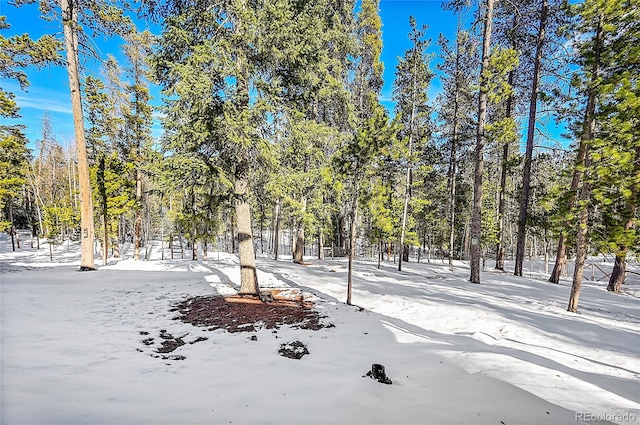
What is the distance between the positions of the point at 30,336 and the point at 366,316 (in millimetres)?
6668

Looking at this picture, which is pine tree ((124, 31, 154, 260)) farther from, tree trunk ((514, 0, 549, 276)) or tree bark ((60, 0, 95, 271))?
tree trunk ((514, 0, 549, 276))

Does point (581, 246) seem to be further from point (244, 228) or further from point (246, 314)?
point (244, 228)

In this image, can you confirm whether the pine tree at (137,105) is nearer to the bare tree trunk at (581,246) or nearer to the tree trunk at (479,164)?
the tree trunk at (479,164)

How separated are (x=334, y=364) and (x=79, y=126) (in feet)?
44.0

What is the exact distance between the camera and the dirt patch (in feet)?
20.1

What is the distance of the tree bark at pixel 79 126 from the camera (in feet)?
34.3

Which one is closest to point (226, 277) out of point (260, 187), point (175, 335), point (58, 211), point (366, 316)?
point (260, 187)

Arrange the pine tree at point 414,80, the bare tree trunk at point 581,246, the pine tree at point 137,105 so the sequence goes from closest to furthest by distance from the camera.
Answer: the bare tree trunk at point 581,246, the pine tree at point 414,80, the pine tree at point 137,105

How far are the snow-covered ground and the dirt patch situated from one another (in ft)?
1.08

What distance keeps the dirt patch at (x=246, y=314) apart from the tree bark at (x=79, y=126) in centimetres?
661

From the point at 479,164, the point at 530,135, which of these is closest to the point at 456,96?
the point at 530,135

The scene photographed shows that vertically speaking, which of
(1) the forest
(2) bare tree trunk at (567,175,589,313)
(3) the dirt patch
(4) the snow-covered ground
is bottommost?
(3) the dirt patch

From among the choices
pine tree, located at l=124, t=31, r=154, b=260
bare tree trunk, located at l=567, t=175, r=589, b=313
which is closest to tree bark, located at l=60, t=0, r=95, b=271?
pine tree, located at l=124, t=31, r=154, b=260

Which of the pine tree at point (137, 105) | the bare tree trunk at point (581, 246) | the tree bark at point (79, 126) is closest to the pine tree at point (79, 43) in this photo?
the tree bark at point (79, 126)
